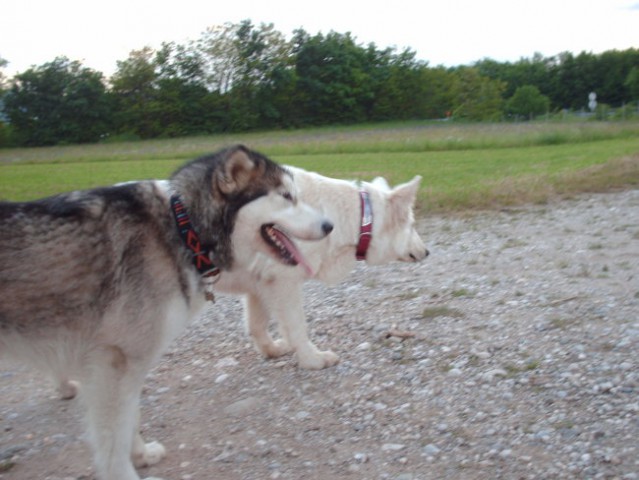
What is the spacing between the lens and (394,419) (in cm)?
399

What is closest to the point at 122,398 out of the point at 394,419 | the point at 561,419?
the point at 394,419

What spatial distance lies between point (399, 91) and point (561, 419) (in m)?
80.0

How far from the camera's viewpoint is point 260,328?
5203mm

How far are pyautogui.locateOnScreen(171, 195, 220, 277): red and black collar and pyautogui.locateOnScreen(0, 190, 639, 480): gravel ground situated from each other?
4.02 feet

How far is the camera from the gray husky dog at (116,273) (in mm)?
3160

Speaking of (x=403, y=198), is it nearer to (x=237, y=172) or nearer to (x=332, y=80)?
(x=237, y=172)

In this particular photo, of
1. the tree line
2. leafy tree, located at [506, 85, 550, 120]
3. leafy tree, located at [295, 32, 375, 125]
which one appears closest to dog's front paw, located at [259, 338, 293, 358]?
the tree line

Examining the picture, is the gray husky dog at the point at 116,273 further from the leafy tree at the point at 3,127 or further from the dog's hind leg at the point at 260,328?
the leafy tree at the point at 3,127

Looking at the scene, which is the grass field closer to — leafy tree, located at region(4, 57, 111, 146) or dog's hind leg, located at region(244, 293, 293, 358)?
dog's hind leg, located at region(244, 293, 293, 358)

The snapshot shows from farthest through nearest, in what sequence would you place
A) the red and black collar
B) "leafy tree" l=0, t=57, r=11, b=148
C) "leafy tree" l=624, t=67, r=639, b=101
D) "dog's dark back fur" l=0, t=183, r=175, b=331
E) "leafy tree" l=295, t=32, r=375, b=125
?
"leafy tree" l=624, t=67, r=639, b=101 < "leafy tree" l=295, t=32, r=375, b=125 < "leafy tree" l=0, t=57, r=11, b=148 < the red and black collar < "dog's dark back fur" l=0, t=183, r=175, b=331

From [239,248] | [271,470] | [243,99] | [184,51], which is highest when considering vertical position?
[184,51]

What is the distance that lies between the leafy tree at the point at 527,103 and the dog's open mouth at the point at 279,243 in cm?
8050

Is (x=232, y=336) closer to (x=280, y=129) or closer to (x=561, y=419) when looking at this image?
(x=561, y=419)

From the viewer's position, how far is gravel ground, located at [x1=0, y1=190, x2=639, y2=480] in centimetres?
354
